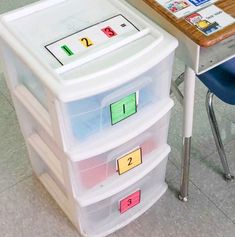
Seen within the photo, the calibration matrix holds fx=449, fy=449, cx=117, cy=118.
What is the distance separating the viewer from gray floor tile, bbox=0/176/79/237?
4.93ft

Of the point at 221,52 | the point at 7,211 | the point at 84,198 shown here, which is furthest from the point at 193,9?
the point at 7,211

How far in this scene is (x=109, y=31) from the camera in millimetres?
1127

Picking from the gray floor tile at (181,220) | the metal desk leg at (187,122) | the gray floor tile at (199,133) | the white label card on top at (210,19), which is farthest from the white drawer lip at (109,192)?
the white label card on top at (210,19)

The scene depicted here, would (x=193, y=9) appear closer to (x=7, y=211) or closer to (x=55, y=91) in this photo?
(x=55, y=91)

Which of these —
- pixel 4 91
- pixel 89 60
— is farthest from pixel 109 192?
pixel 4 91

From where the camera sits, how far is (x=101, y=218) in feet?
4.68

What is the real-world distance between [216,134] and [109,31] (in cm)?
59

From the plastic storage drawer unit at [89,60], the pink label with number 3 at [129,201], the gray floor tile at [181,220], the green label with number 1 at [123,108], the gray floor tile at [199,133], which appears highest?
the plastic storage drawer unit at [89,60]

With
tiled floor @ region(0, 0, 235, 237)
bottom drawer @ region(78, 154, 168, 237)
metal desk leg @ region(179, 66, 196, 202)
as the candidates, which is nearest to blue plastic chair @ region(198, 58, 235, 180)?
metal desk leg @ region(179, 66, 196, 202)

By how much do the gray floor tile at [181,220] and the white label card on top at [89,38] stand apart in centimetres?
69

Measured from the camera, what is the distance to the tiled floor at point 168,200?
150cm

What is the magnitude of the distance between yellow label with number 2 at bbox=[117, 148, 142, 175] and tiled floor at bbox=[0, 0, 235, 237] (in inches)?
12.0

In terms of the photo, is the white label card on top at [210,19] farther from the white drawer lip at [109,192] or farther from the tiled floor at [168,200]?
the tiled floor at [168,200]

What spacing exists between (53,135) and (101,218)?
38 cm
